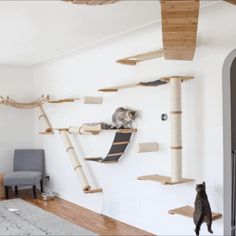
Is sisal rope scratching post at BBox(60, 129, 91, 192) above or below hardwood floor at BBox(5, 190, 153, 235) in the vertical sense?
above

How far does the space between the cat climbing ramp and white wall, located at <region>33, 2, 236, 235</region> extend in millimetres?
90

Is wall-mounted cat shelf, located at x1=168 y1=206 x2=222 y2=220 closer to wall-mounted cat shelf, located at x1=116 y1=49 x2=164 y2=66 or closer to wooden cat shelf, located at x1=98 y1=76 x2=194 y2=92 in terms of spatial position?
wooden cat shelf, located at x1=98 y1=76 x2=194 y2=92

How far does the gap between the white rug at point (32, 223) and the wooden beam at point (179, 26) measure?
2407mm

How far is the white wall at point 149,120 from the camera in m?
3.32

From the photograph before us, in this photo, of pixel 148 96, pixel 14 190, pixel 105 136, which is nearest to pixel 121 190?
pixel 105 136

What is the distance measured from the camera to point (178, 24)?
267 centimetres

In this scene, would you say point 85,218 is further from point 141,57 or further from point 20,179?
point 141,57

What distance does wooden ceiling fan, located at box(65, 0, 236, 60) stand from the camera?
7.77 ft

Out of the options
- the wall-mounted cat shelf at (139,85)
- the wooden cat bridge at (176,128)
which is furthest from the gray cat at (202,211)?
the wall-mounted cat shelf at (139,85)

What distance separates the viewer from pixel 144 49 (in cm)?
411

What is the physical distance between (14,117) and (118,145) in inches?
123

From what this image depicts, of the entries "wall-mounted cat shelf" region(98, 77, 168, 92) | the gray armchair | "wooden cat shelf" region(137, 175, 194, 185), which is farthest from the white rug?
"wall-mounted cat shelf" region(98, 77, 168, 92)

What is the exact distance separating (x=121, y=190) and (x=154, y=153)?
0.86 metres

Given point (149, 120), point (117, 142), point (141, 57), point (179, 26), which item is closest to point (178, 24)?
point (179, 26)
